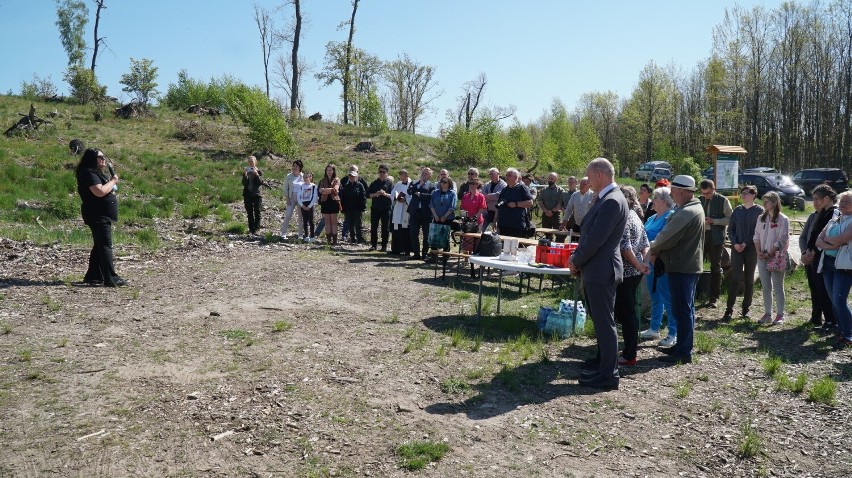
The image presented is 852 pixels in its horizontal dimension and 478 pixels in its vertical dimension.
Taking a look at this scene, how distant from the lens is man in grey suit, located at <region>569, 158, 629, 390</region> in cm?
559

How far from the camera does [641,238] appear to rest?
22.1ft

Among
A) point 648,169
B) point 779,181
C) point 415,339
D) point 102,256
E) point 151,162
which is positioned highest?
point 648,169

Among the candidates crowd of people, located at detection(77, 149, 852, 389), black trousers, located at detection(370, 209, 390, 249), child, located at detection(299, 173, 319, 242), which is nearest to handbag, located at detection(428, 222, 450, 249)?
crowd of people, located at detection(77, 149, 852, 389)

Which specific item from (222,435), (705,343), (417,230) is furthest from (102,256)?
(705,343)

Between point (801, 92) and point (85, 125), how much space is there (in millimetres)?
46054

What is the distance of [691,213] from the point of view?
6.77 m

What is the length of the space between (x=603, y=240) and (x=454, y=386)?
5.83 feet

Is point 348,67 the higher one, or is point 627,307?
point 348,67

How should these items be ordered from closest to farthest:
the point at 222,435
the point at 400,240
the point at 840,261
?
the point at 222,435 → the point at 840,261 → the point at 400,240

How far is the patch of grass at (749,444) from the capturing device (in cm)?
474

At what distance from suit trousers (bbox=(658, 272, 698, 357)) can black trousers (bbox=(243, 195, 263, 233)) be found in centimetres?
1105

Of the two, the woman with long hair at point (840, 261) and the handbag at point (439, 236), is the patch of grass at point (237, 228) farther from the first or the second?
the woman with long hair at point (840, 261)

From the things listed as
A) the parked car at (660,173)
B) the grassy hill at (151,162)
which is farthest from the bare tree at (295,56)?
the parked car at (660,173)

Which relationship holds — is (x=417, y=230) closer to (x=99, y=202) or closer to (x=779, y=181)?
(x=99, y=202)
